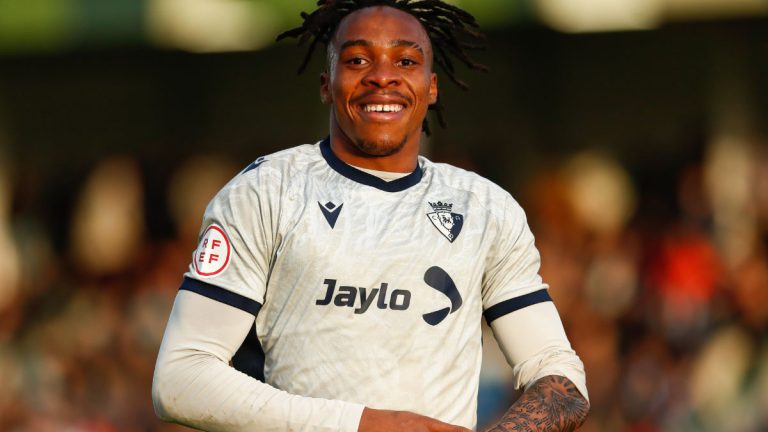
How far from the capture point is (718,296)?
29.8 feet

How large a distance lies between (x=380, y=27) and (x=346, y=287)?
2.65 feet

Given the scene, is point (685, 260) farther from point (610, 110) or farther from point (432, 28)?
point (432, 28)

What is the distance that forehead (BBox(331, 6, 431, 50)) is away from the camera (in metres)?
4.14

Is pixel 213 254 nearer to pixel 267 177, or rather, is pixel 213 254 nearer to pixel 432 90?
pixel 267 177

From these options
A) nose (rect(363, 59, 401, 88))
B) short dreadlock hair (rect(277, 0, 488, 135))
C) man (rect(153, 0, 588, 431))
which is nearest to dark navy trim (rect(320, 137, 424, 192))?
man (rect(153, 0, 588, 431))

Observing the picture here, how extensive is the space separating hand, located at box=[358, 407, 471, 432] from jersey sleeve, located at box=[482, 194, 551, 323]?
0.55 meters

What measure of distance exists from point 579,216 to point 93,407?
3.71 metres

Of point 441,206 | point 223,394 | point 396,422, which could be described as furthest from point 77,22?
point 396,422

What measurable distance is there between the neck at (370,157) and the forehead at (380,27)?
280mm

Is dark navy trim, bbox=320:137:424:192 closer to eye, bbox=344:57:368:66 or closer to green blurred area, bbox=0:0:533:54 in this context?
eye, bbox=344:57:368:66

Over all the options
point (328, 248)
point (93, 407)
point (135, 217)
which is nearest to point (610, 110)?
point (135, 217)

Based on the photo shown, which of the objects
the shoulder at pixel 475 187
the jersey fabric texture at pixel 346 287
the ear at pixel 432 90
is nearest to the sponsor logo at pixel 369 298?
the jersey fabric texture at pixel 346 287

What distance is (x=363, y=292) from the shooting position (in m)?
3.83

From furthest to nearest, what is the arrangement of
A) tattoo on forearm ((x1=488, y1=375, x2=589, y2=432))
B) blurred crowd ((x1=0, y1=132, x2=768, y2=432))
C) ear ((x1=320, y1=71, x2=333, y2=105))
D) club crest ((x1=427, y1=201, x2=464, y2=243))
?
blurred crowd ((x1=0, y1=132, x2=768, y2=432)) → ear ((x1=320, y1=71, x2=333, y2=105)) → club crest ((x1=427, y1=201, x2=464, y2=243)) → tattoo on forearm ((x1=488, y1=375, x2=589, y2=432))
